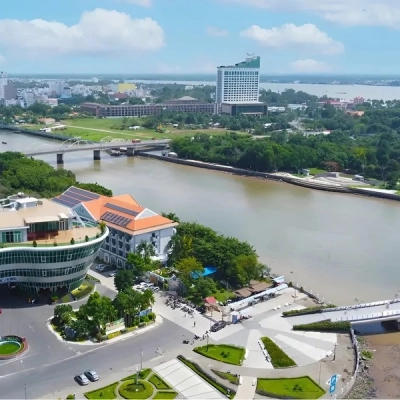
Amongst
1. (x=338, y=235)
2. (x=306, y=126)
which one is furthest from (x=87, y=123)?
(x=338, y=235)

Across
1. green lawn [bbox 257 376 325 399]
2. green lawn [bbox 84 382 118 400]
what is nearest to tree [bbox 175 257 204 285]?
green lawn [bbox 257 376 325 399]

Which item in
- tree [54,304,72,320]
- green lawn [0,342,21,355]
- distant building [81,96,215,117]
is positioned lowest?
green lawn [0,342,21,355]

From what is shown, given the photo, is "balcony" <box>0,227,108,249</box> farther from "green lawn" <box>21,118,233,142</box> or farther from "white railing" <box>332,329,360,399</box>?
"green lawn" <box>21,118,233,142</box>

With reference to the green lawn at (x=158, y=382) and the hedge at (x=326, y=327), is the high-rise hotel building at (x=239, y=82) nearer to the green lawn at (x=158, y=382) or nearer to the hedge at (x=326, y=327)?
the hedge at (x=326, y=327)

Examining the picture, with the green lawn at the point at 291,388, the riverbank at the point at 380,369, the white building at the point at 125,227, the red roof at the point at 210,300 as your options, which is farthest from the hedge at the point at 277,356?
the white building at the point at 125,227

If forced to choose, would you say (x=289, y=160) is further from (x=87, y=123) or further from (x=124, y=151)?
(x=87, y=123)
